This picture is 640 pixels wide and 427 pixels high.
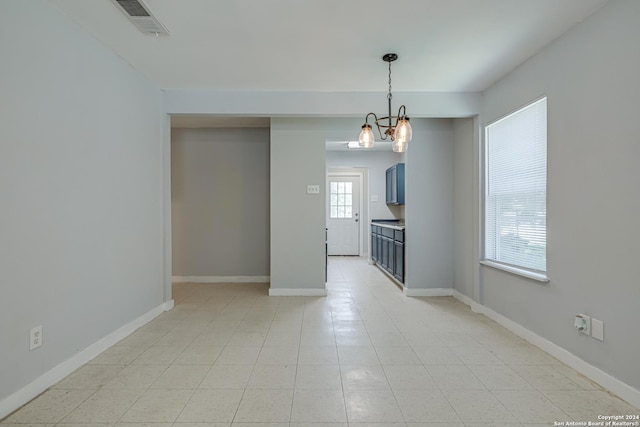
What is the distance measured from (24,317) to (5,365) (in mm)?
256

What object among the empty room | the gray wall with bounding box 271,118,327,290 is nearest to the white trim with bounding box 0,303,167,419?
the empty room

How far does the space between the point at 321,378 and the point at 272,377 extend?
33 centimetres

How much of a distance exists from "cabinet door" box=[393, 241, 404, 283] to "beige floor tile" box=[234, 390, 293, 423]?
9.60ft

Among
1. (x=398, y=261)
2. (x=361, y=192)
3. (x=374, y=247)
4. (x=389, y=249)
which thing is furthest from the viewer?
(x=361, y=192)

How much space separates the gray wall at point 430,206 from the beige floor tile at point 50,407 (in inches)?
141

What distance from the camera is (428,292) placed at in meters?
4.38

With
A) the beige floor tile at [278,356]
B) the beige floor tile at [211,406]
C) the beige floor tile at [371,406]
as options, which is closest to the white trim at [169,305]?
the beige floor tile at [278,356]

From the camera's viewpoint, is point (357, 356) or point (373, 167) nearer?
point (357, 356)

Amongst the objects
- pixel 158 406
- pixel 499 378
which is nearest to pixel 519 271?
pixel 499 378

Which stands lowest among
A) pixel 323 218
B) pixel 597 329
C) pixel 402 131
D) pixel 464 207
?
pixel 597 329

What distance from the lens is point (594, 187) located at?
2.18m

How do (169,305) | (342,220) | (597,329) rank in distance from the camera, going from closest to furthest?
(597,329) → (169,305) → (342,220)

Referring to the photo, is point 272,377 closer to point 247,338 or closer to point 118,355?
point 247,338

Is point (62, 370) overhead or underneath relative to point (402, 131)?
underneath
